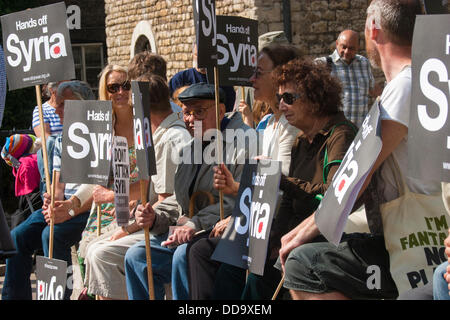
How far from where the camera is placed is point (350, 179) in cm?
305

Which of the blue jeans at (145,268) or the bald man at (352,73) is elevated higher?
the bald man at (352,73)

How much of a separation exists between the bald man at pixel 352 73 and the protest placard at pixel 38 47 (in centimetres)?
399

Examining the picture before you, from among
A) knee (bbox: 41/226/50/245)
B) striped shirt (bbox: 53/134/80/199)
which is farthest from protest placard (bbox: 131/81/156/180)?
knee (bbox: 41/226/50/245)

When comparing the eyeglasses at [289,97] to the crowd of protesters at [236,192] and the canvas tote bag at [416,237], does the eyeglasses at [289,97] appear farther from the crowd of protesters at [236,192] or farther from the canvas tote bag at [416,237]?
the canvas tote bag at [416,237]

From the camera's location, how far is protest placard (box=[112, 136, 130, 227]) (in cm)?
482

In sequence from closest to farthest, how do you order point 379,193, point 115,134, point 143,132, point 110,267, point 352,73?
point 379,193 < point 143,132 < point 110,267 < point 115,134 < point 352,73

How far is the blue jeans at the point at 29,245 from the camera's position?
5793mm

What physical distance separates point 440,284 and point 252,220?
3.90ft

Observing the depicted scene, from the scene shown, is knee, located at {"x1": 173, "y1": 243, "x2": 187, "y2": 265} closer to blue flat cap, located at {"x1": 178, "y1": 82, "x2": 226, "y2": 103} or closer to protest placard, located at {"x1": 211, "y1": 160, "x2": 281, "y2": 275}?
protest placard, located at {"x1": 211, "y1": 160, "x2": 281, "y2": 275}

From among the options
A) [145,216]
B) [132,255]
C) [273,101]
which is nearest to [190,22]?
[273,101]

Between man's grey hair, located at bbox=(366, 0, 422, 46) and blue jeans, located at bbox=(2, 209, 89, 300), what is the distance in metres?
3.20

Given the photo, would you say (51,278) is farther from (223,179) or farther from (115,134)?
(223,179)

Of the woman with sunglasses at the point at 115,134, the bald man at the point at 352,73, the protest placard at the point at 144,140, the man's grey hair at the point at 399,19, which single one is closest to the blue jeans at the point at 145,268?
the protest placard at the point at 144,140

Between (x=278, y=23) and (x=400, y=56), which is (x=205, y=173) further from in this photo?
(x=278, y=23)
